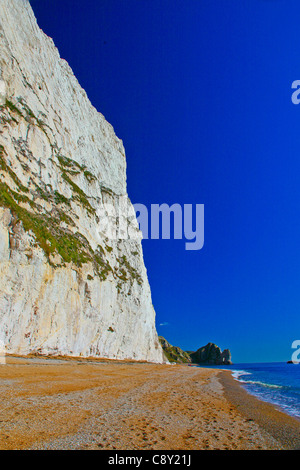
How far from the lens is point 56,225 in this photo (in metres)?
29.5

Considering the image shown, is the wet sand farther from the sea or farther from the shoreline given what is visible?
the sea

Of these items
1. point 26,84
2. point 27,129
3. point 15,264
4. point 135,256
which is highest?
point 26,84

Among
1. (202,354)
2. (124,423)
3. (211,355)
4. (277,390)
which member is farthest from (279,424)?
(202,354)

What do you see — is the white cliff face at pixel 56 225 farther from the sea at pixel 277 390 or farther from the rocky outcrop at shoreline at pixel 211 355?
the rocky outcrop at shoreline at pixel 211 355

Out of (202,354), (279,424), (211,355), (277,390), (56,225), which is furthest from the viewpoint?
(202,354)

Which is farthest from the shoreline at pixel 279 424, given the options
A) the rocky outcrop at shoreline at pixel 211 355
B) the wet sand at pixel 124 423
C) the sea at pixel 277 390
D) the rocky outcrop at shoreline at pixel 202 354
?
the rocky outcrop at shoreline at pixel 211 355

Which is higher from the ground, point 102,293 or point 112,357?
point 102,293

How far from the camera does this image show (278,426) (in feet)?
23.9

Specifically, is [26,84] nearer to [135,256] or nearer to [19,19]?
[19,19]

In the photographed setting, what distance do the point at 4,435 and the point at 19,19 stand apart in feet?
174

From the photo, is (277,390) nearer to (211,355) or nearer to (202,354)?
(211,355)

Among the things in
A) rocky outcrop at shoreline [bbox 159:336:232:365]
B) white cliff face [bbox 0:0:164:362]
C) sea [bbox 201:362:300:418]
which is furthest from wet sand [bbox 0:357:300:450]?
rocky outcrop at shoreline [bbox 159:336:232:365]

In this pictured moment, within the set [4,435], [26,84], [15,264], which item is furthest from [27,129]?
[4,435]

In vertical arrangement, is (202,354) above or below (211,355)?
below
